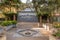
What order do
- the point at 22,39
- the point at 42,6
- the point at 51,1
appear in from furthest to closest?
the point at 22,39 < the point at 51,1 < the point at 42,6

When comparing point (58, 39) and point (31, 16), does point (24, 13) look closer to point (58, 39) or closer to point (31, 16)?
point (31, 16)

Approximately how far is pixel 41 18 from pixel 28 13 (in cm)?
526

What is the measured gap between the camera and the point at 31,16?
3878 cm

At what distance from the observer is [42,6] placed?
12.5m

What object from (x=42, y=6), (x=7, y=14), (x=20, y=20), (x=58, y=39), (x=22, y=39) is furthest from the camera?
(x=20, y=20)

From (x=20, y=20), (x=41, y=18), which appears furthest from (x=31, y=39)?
(x=20, y=20)

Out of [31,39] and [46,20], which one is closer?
[31,39]

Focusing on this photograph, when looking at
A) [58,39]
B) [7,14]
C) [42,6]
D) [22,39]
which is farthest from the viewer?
[7,14]

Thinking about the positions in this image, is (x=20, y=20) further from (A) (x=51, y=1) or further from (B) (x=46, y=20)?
(A) (x=51, y=1)

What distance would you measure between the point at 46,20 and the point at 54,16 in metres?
1.98

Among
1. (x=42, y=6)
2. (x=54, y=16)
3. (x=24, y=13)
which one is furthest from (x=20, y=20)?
(x=42, y=6)

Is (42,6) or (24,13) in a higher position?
(42,6)

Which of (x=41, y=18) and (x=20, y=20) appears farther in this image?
(x=20, y=20)

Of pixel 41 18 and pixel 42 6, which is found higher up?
pixel 42 6
